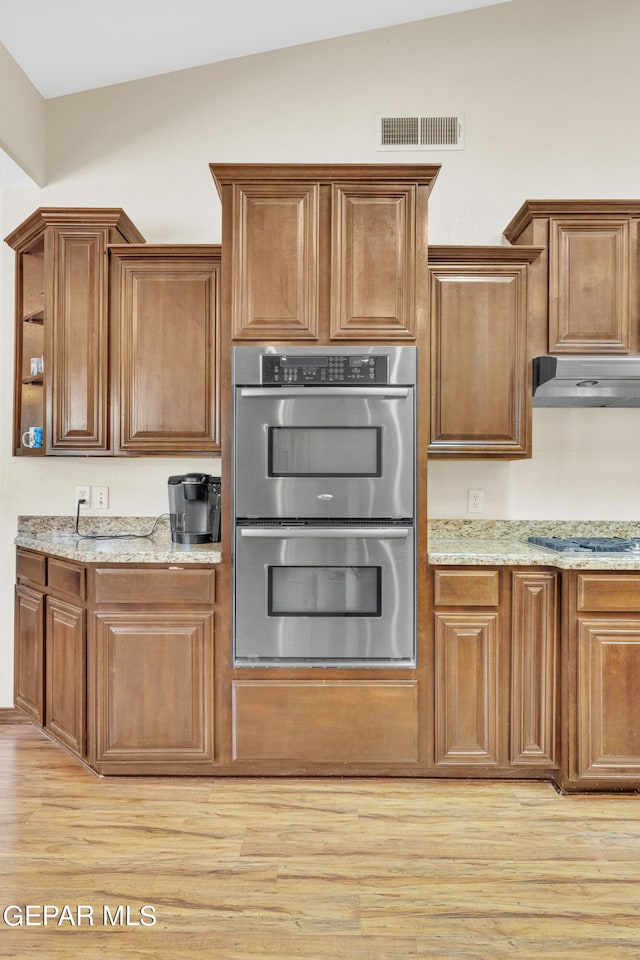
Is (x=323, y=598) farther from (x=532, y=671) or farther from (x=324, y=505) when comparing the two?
(x=532, y=671)

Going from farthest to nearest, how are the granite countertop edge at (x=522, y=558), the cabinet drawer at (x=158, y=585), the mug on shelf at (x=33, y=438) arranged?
the mug on shelf at (x=33, y=438), the cabinet drawer at (x=158, y=585), the granite countertop edge at (x=522, y=558)

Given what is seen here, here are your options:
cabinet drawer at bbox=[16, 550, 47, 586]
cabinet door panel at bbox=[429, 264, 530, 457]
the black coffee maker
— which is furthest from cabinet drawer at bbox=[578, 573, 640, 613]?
cabinet drawer at bbox=[16, 550, 47, 586]

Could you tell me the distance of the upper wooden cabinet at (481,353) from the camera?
8.83 ft

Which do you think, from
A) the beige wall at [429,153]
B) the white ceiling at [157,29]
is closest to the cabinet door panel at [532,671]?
the beige wall at [429,153]

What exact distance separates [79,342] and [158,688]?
159cm

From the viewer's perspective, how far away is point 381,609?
8.07ft

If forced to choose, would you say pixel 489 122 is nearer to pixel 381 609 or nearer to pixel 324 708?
pixel 381 609

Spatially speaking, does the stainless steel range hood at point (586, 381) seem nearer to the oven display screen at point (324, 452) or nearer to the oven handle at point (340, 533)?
the oven display screen at point (324, 452)

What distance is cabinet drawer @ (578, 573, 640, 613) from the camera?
2377 millimetres

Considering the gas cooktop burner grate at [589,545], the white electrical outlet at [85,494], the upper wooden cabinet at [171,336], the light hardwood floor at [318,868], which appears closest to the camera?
the light hardwood floor at [318,868]

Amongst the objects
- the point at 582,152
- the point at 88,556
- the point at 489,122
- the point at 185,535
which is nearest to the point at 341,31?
the point at 489,122

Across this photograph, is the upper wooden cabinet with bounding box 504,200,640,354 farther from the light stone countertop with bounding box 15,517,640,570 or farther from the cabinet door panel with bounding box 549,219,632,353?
the light stone countertop with bounding box 15,517,640,570

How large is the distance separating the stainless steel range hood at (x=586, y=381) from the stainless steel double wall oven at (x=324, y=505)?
62 cm

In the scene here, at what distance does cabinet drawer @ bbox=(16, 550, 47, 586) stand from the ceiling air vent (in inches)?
104
